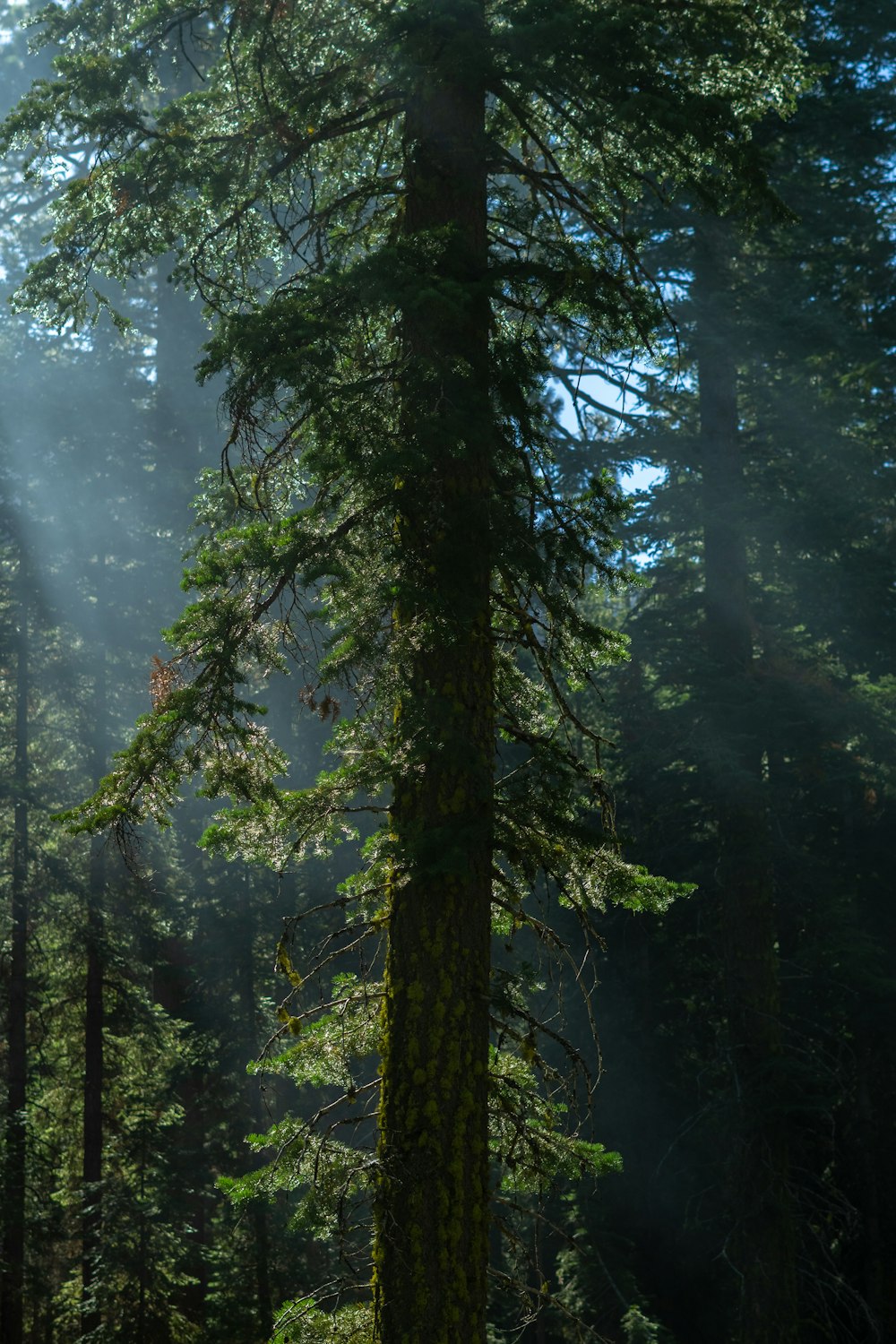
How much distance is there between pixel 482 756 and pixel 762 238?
13.0m

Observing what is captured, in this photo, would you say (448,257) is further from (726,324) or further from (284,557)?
(726,324)

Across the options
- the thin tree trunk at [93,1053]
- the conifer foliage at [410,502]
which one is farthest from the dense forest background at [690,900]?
the conifer foliage at [410,502]

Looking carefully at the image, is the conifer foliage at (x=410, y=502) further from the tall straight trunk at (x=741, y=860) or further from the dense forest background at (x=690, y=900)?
the dense forest background at (x=690, y=900)

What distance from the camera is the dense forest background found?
48.7 feet

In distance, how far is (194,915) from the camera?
19719 mm

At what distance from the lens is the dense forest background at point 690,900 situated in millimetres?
14844

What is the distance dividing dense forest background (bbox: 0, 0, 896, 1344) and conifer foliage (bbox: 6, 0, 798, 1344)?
857 centimetres

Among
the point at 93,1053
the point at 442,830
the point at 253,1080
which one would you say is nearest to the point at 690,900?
the point at 253,1080

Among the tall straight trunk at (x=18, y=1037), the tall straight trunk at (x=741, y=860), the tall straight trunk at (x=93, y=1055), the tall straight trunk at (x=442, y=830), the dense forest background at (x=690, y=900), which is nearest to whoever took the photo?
the tall straight trunk at (x=442, y=830)

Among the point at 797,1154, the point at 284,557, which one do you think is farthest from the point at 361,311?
the point at 797,1154

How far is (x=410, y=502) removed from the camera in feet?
18.9

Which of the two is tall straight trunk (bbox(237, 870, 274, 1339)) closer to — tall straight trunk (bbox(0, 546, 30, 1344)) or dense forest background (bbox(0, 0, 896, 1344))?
dense forest background (bbox(0, 0, 896, 1344))

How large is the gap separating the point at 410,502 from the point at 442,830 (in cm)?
153

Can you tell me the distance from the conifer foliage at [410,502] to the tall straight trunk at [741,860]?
7.74 metres
